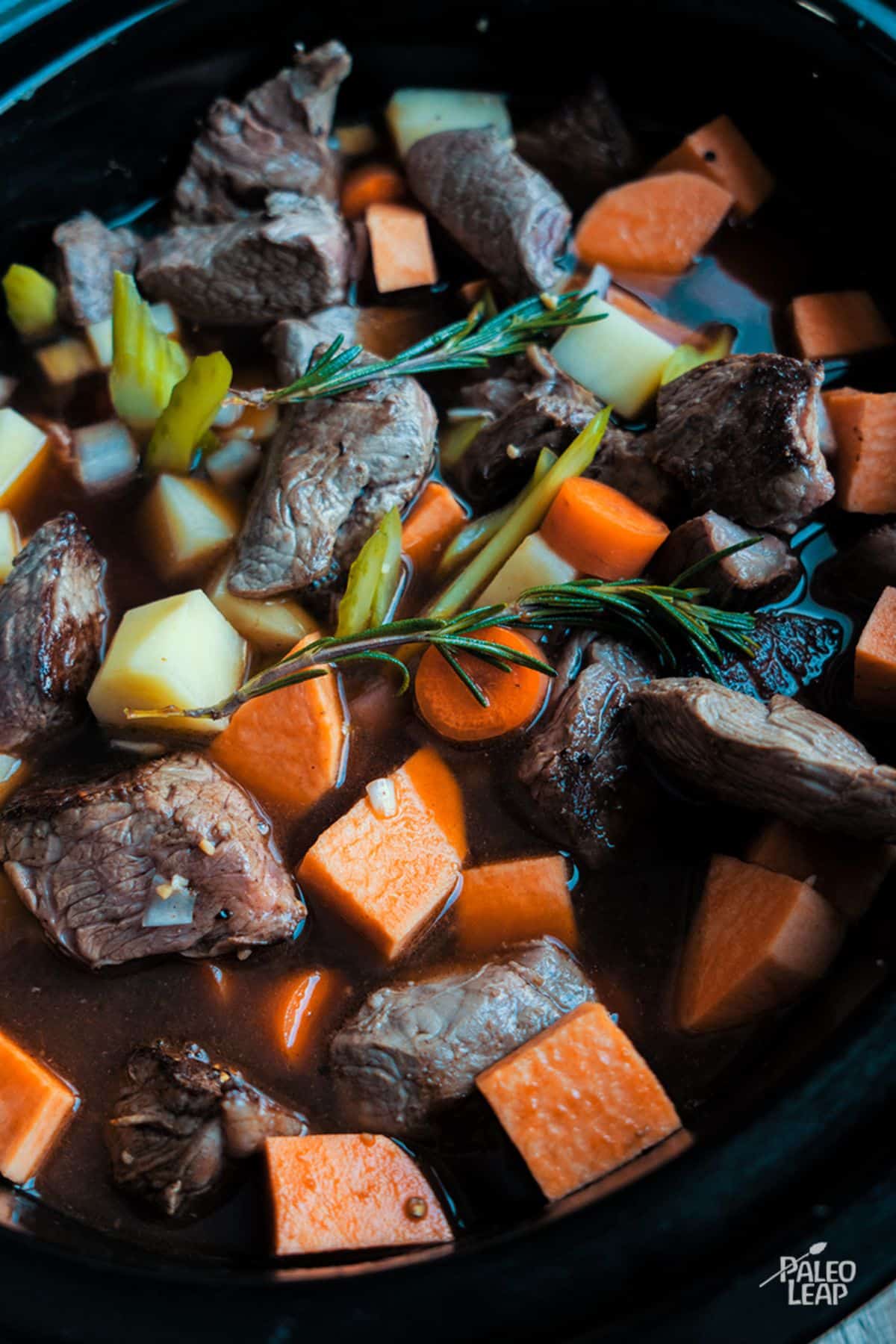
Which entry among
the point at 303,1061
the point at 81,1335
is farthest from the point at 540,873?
the point at 81,1335

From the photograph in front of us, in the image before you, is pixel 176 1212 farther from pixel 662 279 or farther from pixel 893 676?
pixel 662 279

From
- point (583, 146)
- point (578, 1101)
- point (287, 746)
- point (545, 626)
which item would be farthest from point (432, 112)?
point (578, 1101)

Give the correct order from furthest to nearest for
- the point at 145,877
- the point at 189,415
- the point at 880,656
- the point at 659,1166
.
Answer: the point at 189,415 → the point at 880,656 → the point at 145,877 → the point at 659,1166

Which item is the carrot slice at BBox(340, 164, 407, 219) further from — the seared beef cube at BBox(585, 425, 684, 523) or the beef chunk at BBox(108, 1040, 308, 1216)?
the beef chunk at BBox(108, 1040, 308, 1216)

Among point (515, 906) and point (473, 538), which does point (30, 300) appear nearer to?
point (473, 538)

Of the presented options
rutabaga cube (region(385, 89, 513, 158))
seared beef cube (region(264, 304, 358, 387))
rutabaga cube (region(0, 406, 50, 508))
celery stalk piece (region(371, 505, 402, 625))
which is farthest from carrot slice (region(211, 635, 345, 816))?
rutabaga cube (region(385, 89, 513, 158))

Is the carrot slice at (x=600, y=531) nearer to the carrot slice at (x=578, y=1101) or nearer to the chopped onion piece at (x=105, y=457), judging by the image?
the carrot slice at (x=578, y=1101)

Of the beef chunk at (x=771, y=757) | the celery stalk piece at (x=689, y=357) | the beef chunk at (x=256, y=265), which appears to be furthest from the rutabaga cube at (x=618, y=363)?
the beef chunk at (x=771, y=757)
